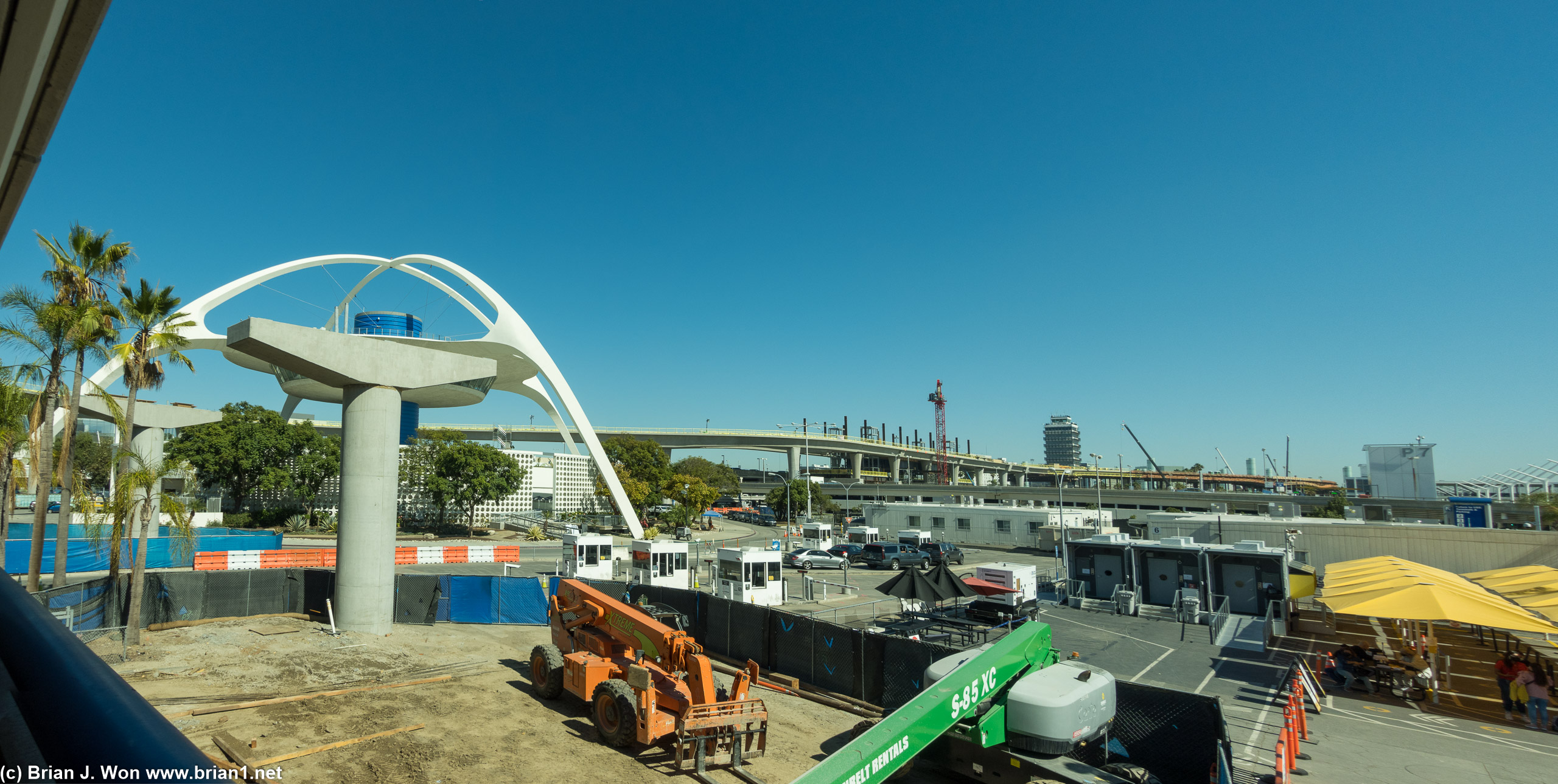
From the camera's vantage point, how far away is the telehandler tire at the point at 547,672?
1589 centimetres

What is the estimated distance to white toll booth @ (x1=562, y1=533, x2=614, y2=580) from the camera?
32.9 m

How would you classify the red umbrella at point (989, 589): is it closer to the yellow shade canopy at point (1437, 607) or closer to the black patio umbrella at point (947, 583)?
the black patio umbrella at point (947, 583)

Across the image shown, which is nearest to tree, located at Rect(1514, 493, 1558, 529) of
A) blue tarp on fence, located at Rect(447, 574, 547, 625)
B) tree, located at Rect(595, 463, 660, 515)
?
tree, located at Rect(595, 463, 660, 515)

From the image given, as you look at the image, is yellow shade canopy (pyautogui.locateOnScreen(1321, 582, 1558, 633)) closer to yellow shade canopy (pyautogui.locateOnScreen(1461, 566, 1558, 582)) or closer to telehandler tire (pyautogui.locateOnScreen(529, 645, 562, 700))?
yellow shade canopy (pyautogui.locateOnScreen(1461, 566, 1558, 582))

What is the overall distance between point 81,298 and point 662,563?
20326 millimetres

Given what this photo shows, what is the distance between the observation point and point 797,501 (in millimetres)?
84812

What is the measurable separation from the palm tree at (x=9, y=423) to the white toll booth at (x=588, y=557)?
17636 millimetres

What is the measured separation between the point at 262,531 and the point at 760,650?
3750 centimetres

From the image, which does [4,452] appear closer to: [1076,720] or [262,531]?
[262,531]

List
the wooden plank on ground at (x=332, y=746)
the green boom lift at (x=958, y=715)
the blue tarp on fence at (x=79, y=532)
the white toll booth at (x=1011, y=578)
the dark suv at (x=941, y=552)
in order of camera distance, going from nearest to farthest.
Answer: the green boom lift at (x=958, y=715) → the wooden plank on ground at (x=332, y=746) → the white toll booth at (x=1011, y=578) → the blue tarp on fence at (x=79, y=532) → the dark suv at (x=941, y=552)

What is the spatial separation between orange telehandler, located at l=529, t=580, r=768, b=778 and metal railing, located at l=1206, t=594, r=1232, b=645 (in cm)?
1710

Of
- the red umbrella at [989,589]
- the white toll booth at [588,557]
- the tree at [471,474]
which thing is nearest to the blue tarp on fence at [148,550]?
the white toll booth at [588,557]

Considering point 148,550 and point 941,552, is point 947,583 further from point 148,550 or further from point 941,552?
point 148,550

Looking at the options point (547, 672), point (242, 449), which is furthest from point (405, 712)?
point (242, 449)
